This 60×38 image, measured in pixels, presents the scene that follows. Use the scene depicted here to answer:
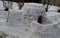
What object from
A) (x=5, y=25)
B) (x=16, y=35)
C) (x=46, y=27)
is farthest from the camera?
(x=5, y=25)

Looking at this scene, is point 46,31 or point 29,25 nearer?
point 46,31

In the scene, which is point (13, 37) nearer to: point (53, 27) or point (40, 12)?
point (53, 27)

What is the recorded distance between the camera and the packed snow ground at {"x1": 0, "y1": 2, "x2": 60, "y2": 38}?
3959mm

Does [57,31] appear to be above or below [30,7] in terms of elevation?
below

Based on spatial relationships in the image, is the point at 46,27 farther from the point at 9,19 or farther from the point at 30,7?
the point at 9,19

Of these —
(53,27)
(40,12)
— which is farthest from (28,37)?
(40,12)

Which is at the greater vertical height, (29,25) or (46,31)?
(46,31)

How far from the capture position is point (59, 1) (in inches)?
424

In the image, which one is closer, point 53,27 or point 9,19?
point 53,27

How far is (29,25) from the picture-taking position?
515cm

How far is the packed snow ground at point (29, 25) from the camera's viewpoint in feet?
13.0

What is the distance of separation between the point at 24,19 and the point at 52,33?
5.47 feet

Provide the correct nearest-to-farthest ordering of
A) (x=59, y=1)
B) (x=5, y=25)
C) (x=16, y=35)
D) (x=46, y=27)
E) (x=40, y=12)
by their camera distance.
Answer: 1. (x=46, y=27)
2. (x=16, y=35)
3. (x=40, y=12)
4. (x=5, y=25)
5. (x=59, y=1)

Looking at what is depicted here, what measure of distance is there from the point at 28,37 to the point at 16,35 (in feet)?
1.25
